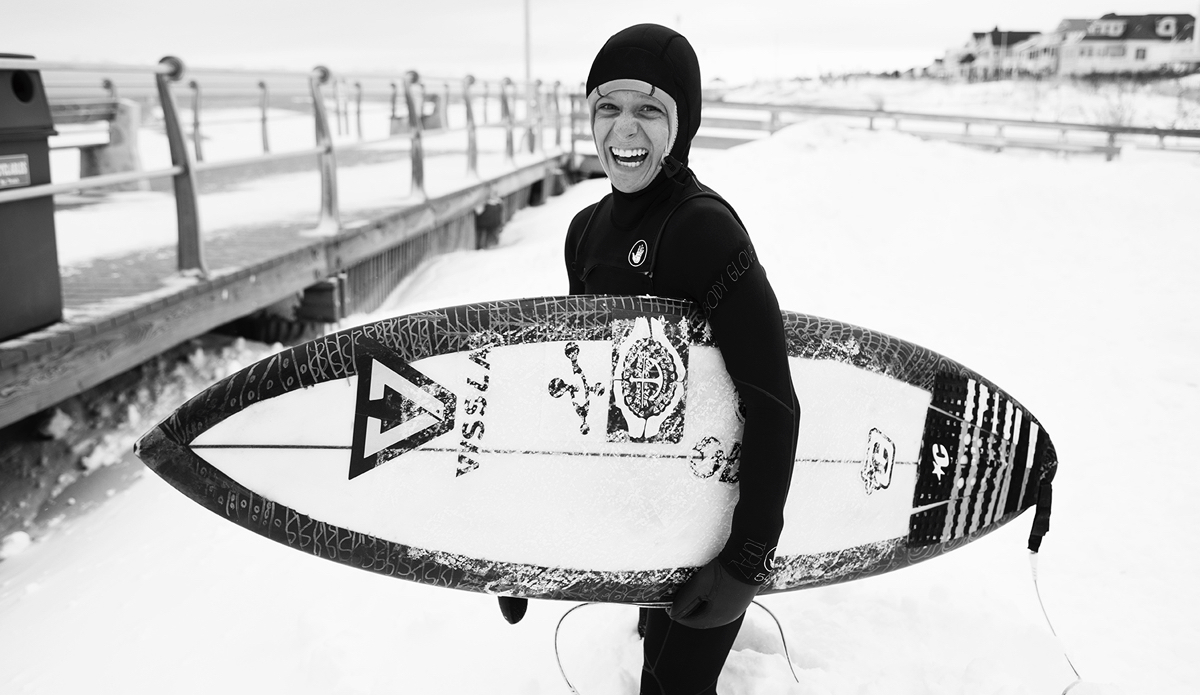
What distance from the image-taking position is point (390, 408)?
1.74m

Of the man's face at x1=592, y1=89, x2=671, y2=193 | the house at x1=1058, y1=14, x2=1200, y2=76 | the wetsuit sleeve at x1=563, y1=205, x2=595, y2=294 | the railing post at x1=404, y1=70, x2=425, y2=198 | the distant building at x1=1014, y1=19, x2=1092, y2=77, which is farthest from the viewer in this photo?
the distant building at x1=1014, y1=19, x2=1092, y2=77

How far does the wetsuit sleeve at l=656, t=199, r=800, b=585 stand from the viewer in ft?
5.02

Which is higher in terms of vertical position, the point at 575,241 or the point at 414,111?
the point at 414,111

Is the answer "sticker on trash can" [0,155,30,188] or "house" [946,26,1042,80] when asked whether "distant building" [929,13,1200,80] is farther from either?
"sticker on trash can" [0,155,30,188]

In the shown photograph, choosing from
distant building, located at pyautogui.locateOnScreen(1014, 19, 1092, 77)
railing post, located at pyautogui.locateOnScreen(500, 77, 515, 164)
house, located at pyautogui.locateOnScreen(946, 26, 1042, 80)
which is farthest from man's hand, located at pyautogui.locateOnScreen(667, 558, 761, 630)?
house, located at pyautogui.locateOnScreen(946, 26, 1042, 80)

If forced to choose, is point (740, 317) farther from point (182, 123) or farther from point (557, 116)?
point (557, 116)

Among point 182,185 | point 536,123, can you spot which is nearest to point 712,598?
point 182,185

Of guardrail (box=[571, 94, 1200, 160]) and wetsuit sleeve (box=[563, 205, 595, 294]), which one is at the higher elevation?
guardrail (box=[571, 94, 1200, 160])

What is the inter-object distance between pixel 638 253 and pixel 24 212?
2.57 m

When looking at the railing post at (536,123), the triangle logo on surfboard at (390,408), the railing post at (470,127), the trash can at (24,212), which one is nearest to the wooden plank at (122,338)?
the trash can at (24,212)

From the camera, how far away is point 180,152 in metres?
3.89

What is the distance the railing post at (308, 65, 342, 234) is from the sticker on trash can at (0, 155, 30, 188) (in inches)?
93.6

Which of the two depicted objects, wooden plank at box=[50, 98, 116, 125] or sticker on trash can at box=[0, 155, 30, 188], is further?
wooden plank at box=[50, 98, 116, 125]

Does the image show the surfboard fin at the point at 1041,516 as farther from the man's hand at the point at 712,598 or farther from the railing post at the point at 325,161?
→ the railing post at the point at 325,161
